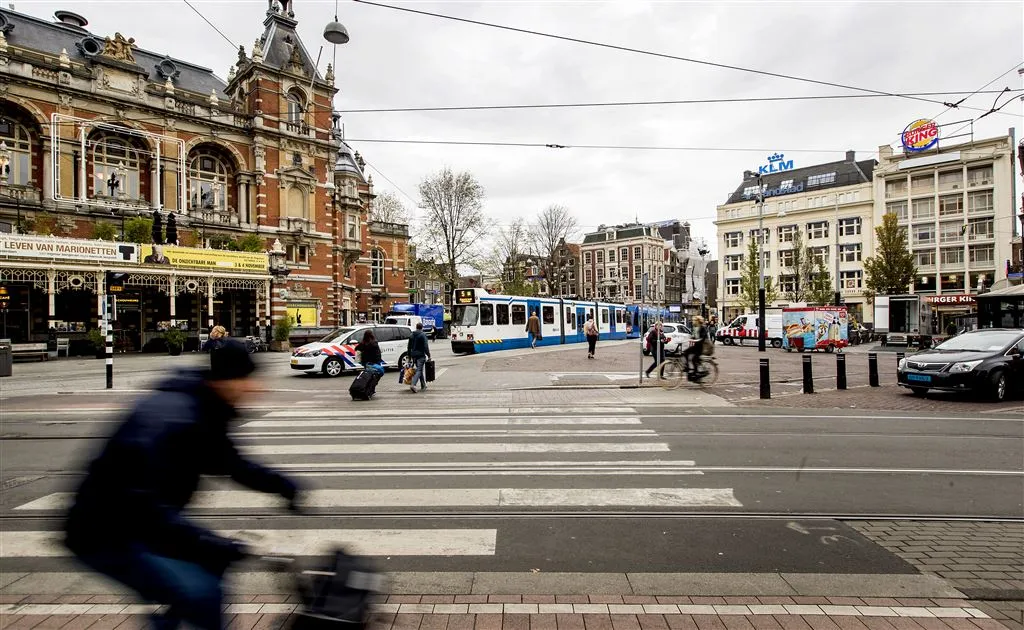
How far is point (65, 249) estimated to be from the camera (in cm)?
2584

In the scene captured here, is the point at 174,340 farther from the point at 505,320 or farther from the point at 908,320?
the point at 908,320

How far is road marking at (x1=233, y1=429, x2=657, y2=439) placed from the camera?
8070 mm

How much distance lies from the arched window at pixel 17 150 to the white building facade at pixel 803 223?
59391 millimetres

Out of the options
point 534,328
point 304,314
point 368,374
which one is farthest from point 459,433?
point 304,314

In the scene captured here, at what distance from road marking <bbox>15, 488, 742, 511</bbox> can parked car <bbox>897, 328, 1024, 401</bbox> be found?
364 inches

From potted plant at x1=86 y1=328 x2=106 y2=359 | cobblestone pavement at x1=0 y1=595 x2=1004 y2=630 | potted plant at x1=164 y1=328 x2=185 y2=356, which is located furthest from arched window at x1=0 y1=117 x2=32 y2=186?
cobblestone pavement at x1=0 y1=595 x2=1004 y2=630

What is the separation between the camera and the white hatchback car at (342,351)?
17.0m

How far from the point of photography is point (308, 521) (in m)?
4.66

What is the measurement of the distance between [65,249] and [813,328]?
37.5 meters

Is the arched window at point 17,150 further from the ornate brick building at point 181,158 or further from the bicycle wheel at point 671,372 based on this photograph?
the bicycle wheel at point 671,372

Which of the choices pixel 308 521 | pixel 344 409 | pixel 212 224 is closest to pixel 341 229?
pixel 212 224

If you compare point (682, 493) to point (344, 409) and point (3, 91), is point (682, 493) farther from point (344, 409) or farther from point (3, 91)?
point (3, 91)

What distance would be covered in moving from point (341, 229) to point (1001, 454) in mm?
52756

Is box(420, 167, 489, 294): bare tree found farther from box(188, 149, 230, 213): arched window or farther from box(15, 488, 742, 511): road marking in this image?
box(15, 488, 742, 511): road marking
